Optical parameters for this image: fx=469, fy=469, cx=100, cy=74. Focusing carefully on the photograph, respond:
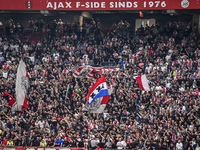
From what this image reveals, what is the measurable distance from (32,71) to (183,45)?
1088 cm

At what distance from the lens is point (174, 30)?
35.1 m

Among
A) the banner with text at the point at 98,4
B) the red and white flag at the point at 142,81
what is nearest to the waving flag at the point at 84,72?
the red and white flag at the point at 142,81

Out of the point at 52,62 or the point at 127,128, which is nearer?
the point at 127,128

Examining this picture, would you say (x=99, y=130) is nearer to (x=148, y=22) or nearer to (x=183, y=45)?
(x=183, y=45)

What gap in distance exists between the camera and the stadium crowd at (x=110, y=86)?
2564 cm

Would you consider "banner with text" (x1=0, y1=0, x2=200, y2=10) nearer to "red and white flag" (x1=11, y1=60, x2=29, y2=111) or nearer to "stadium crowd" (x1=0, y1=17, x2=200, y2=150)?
Answer: "stadium crowd" (x1=0, y1=17, x2=200, y2=150)

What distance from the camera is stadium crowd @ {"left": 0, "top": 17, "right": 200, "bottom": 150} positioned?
84.1 feet

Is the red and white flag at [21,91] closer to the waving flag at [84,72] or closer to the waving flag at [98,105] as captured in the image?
the waving flag at [84,72]

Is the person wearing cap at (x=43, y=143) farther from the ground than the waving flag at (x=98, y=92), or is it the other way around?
the waving flag at (x=98, y=92)

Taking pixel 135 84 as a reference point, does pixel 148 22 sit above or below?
above

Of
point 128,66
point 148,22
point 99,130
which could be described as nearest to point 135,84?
point 128,66

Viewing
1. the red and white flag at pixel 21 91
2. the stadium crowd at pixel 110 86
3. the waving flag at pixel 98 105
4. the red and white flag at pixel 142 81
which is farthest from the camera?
the red and white flag at pixel 21 91

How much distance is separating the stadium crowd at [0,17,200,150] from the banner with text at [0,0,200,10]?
2.63 m

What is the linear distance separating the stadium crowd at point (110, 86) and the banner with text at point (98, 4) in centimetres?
263
